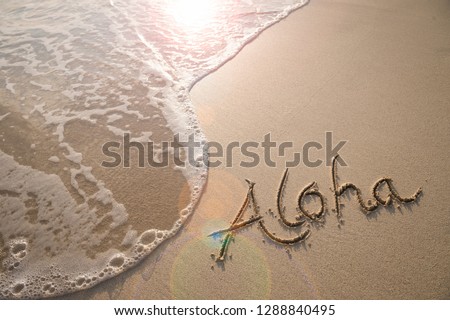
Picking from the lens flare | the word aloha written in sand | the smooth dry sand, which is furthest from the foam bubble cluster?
the word aloha written in sand

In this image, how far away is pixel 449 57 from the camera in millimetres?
3355

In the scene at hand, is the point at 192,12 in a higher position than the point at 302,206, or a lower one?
higher

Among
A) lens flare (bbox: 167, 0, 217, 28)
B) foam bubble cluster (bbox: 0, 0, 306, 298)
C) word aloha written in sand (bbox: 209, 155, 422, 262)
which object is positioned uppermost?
lens flare (bbox: 167, 0, 217, 28)

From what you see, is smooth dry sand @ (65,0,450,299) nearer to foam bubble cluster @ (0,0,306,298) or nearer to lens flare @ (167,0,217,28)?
foam bubble cluster @ (0,0,306,298)

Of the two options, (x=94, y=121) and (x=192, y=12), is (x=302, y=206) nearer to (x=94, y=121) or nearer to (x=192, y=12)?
(x=94, y=121)

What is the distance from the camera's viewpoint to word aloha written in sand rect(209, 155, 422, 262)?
6.63 ft

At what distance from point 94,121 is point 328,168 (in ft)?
7.23

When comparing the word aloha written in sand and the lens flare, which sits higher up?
the lens flare

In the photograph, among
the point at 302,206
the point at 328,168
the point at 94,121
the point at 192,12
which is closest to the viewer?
the point at 302,206
